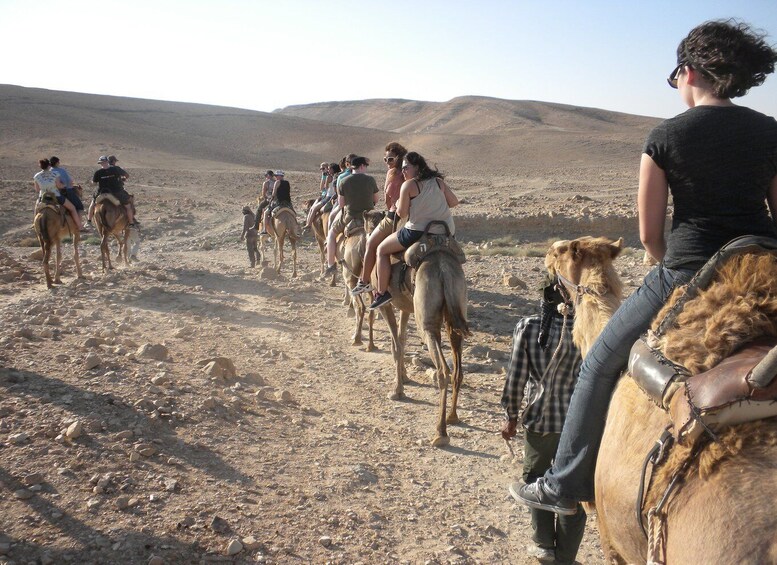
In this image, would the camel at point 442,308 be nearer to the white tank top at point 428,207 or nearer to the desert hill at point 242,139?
the white tank top at point 428,207

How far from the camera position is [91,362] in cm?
700

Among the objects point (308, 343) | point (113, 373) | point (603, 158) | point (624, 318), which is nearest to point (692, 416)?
point (624, 318)

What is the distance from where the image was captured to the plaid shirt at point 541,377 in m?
3.85

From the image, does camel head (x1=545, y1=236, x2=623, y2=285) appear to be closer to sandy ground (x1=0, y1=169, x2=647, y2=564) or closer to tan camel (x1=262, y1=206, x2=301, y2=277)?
sandy ground (x1=0, y1=169, x2=647, y2=564)

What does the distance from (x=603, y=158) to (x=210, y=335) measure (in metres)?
67.8

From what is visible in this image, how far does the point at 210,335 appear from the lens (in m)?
9.56

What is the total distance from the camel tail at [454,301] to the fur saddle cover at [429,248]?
0.23 metres

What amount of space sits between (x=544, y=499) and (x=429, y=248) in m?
3.97

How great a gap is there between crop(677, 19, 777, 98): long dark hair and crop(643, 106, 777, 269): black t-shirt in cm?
11

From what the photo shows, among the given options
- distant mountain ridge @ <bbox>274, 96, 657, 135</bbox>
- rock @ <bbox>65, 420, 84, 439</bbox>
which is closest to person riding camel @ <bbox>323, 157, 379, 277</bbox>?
rock @ <bbox>65, 420, 84, 439</bbox>

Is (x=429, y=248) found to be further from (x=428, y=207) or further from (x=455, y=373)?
(x=455, y=373)

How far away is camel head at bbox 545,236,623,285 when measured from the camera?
3.53 metres

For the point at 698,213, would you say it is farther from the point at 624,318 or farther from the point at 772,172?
the point at 624,318

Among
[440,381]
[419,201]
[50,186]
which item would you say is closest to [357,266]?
[419,201]
